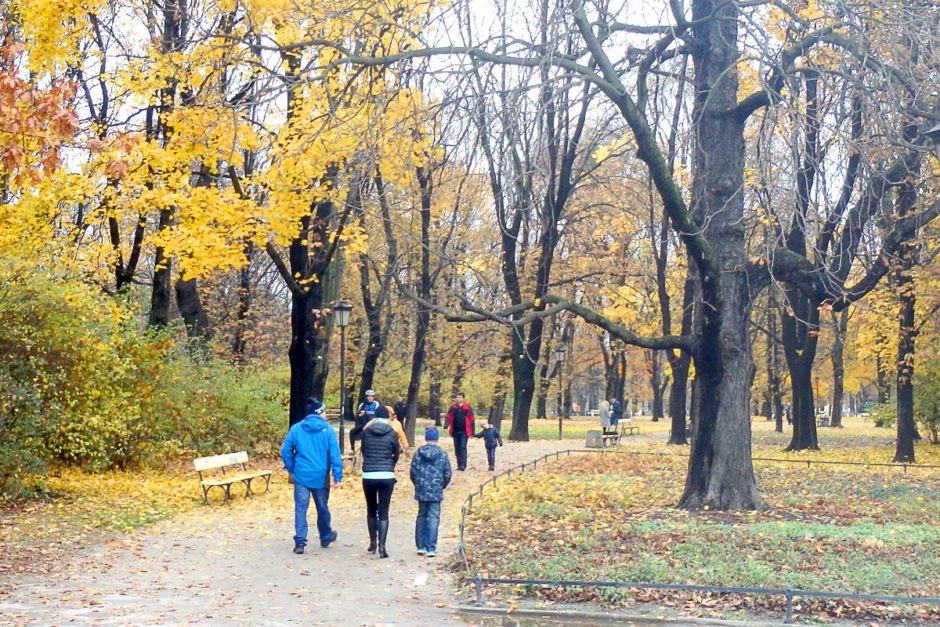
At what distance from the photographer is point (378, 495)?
38.7ft

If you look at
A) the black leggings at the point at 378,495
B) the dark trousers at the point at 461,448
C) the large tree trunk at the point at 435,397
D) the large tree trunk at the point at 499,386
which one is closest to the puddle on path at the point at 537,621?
the black leggings at the point at 378,495

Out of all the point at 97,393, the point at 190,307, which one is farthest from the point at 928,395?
the point at 97,393

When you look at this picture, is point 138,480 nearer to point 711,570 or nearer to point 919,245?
point 711,570

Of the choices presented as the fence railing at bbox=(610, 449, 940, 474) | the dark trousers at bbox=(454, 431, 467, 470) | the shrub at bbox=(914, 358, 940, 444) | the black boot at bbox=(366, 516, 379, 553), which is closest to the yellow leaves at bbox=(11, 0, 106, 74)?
the black boot at bbox=(366, 516, 379, 553)

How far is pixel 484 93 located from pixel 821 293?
651 cm

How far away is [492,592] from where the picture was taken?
9.45m

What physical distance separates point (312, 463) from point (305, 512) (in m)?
0.61

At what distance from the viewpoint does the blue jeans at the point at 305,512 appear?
38.8 ft

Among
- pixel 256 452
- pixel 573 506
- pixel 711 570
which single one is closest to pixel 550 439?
pixel 256 452

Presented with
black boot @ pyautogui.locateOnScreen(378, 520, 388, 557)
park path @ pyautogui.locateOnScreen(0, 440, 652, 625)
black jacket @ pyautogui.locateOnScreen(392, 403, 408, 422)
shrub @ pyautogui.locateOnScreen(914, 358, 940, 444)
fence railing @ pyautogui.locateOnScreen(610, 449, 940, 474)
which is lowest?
park path @ pyautogui.locateOnScreen(0, 440, 652, 625)

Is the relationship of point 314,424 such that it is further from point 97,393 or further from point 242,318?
point 242,318

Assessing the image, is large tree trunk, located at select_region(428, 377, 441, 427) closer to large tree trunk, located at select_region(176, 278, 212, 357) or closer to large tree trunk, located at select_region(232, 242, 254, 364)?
large tree trunk, located at select_region(232, 242, 254, 364)

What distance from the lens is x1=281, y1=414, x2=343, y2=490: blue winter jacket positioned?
39.3ft

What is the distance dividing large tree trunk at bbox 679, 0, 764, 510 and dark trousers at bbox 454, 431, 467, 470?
8.71m
